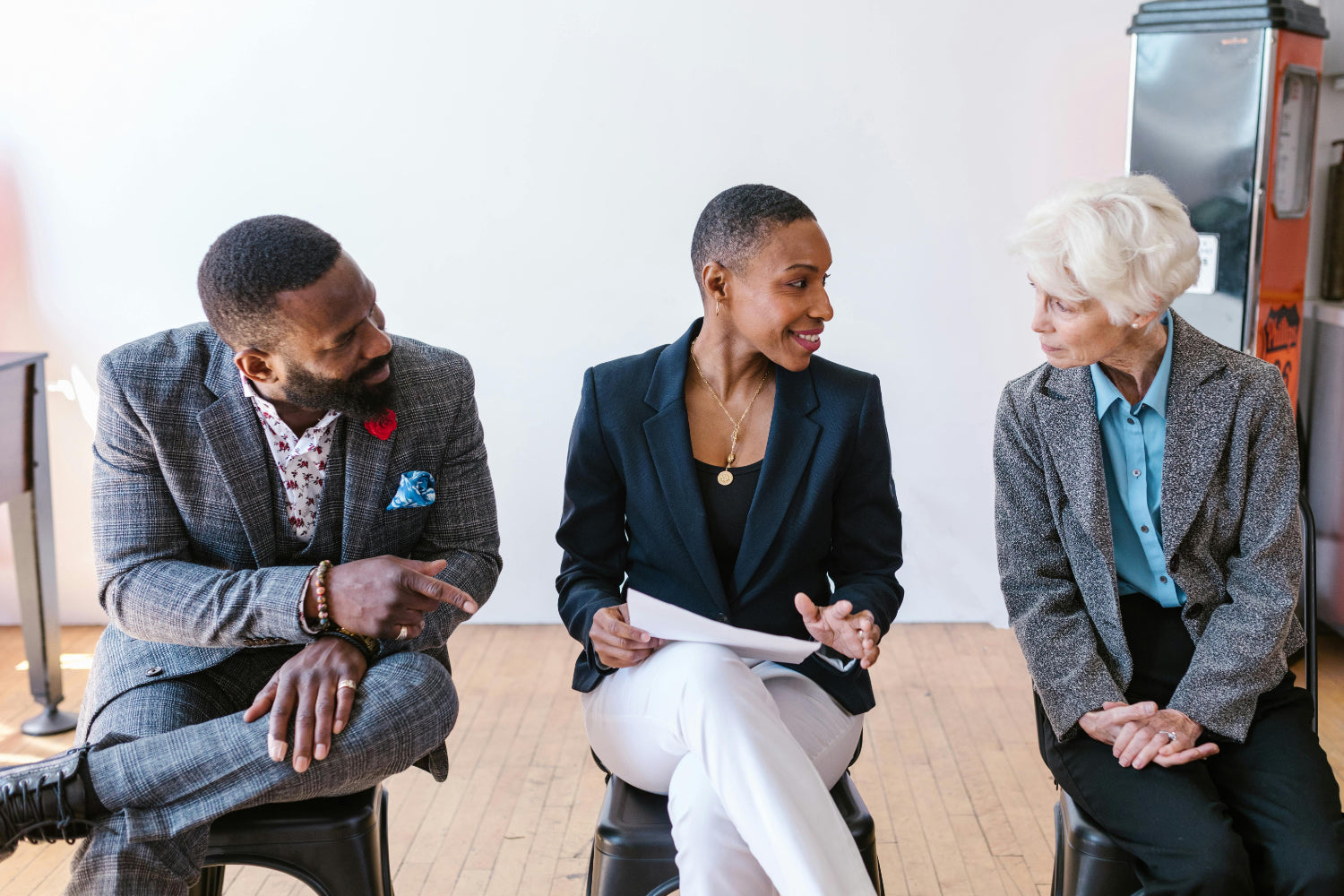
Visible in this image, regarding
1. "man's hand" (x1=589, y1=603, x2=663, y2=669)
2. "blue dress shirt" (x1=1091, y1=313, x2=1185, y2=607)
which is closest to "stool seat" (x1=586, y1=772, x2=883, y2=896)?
"man's hand" (x1=589, y1=603, x2=663, y2=669)

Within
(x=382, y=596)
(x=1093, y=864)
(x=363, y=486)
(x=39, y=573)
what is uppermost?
(x=363, y=486)

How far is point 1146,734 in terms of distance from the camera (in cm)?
179

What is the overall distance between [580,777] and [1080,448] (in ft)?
5.35

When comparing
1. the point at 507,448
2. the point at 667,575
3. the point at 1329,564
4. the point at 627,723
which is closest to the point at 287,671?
the point at 627,723

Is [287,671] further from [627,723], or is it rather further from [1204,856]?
[1204,856]

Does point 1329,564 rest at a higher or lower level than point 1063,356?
lower

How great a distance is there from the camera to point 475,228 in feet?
12.6

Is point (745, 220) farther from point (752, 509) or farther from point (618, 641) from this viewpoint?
point (618, 641)

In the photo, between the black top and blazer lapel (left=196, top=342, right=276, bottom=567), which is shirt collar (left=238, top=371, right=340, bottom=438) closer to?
blazer lapel (left=196, top=342, right=276, bottom=567)

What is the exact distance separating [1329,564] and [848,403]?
248 cm

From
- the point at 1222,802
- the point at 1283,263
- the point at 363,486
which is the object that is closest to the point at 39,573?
the point at 363,486

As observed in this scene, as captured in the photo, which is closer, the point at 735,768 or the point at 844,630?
the point at 735,768

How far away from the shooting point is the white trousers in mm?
1578

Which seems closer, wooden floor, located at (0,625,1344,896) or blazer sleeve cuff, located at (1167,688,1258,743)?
blazer sleeve cuff, located at (1167,688,1258,743)
